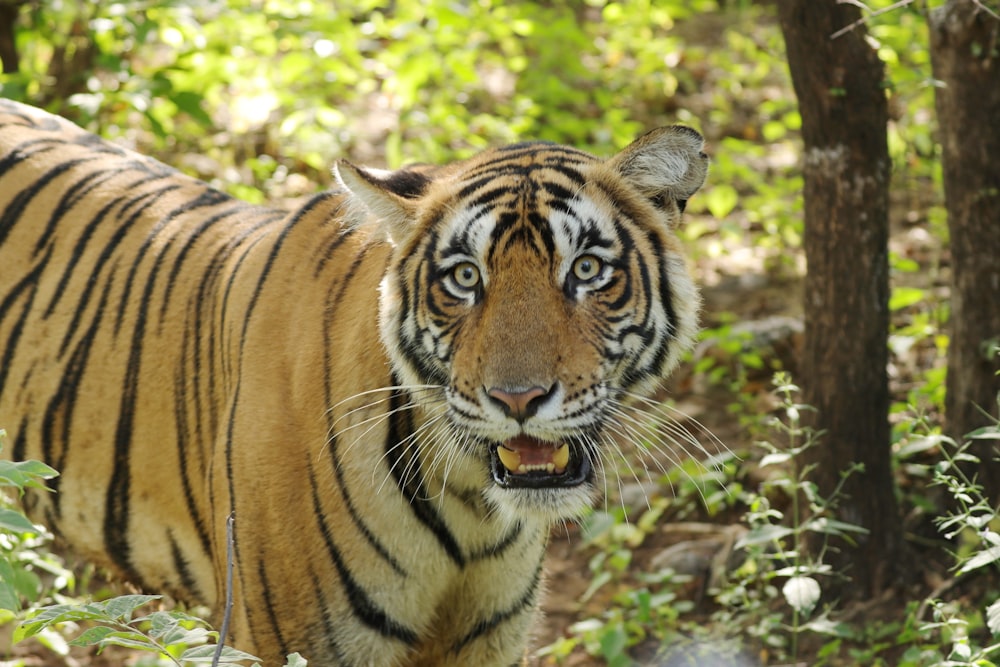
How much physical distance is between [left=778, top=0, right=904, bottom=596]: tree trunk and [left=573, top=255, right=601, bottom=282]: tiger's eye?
1440 millimetres

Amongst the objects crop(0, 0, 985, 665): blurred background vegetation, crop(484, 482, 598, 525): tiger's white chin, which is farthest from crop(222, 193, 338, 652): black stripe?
crop(0, 0, 985, 665): blurred background vegetation

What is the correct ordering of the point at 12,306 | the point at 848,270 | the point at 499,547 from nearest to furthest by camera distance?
the point at 499,547
the point at 12,306
the point at 848,270

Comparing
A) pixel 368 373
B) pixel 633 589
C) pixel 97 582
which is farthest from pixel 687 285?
pixel 97 582

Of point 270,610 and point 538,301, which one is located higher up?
point 538,301

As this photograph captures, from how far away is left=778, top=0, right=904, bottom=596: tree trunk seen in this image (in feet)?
11.4

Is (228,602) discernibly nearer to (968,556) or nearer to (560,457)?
(560,457)

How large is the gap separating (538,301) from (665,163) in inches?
19.3

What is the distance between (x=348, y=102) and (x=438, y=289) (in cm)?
558

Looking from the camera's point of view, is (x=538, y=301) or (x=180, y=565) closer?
(x=538, y=301)

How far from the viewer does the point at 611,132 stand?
6234mm

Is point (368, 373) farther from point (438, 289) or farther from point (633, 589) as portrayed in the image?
point (633, 589)

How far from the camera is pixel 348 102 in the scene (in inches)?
306

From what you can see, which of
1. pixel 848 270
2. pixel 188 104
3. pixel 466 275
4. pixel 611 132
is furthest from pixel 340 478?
pixel 611 132

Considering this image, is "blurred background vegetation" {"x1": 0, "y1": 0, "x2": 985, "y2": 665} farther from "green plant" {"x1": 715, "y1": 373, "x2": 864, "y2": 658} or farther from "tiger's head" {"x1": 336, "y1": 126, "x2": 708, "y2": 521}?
"tiger's head" {"x1": 336, "y1": 126, "x2": 708, "y2": 521}
